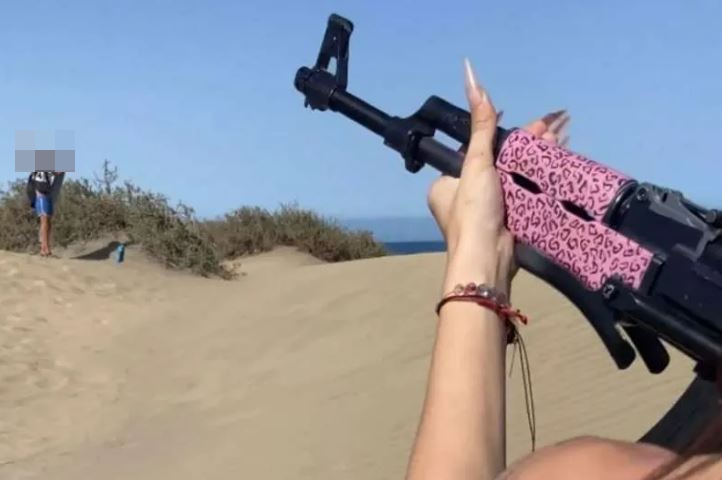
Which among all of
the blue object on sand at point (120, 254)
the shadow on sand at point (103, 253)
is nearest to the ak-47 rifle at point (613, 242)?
the blue object on sand at point (120, 254)

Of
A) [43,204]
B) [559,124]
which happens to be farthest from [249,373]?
[559,124]

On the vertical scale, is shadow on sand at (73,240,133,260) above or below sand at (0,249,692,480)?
above

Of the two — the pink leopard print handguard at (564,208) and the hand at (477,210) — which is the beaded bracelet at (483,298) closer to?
the hand at (477,210)

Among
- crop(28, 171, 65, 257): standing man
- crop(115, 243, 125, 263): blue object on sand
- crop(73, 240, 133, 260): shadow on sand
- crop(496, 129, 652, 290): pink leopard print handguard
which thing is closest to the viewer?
crop(496, 129, 652, 290): pink leopard print handguard

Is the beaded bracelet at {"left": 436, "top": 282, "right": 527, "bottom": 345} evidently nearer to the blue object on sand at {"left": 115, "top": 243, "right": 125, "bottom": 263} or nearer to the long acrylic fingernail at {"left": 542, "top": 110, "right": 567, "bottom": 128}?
the long acrylic fingernail at {"left": 542, "top": 110, "right": 567, "bottom": 128}

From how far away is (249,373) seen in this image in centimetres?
1161

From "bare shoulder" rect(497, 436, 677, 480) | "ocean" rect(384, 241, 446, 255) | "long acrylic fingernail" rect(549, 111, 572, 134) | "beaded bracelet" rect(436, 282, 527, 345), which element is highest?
"long acrylic fingernail" rect(549, 111, 572, 134)

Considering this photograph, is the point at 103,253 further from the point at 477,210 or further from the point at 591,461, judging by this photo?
the point at 591,461

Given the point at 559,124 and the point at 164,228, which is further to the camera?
the point at 164,228

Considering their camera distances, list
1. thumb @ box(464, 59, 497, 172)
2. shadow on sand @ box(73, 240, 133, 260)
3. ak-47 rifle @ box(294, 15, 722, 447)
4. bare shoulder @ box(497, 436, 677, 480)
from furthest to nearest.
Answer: shadow on sand @ box(73, 240, 133, 260), thumb @ box(464, 59, 497, 172), ak-47 rifle @ box(294, 15, 722, 447), bare shoulder @ box(497, 436, 677, 480)

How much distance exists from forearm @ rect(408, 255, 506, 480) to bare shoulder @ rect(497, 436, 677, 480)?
0.09 meters

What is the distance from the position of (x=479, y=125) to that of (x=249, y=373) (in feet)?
31.3

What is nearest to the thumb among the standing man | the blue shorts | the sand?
the sand

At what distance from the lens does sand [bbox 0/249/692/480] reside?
8195 mm
